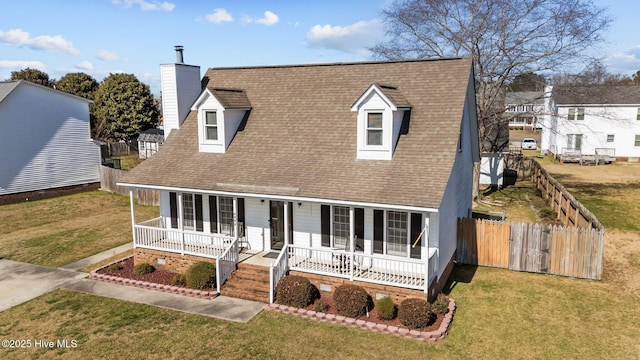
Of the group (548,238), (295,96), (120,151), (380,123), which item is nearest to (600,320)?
(548,238)

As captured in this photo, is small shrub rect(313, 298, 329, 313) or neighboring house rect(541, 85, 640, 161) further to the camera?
neighboring house rect(541, 85, 640, 161)

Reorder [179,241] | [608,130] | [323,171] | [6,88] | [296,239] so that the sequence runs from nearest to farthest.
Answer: [323,171]
[296,239]
[179,241]
[6,88]
[608,130]

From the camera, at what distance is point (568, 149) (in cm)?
5047

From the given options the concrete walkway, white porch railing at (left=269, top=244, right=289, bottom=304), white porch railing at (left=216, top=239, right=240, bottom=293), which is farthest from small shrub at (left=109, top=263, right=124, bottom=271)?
white porch railing at (left=269, top=244, right=289, bottom=304)

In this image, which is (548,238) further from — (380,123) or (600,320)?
(380,123)

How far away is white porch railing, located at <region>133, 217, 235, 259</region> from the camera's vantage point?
17328 mm

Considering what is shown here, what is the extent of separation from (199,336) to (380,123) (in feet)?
30.3

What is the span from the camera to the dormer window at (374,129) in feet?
51.9

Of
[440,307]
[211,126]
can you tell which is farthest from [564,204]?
[211,126]

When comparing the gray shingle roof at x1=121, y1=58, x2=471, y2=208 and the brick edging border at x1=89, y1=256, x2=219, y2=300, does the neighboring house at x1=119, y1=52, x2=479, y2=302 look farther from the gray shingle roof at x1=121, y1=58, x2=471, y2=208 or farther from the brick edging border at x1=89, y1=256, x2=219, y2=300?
the brick edging border at x1=89, y1=256, x2=219, y2=300

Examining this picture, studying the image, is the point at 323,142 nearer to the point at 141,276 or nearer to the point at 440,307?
the point at 440,307

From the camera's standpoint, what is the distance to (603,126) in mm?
49406

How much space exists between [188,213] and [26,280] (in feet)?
22.1

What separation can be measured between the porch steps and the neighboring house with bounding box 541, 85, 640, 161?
4256 cm
